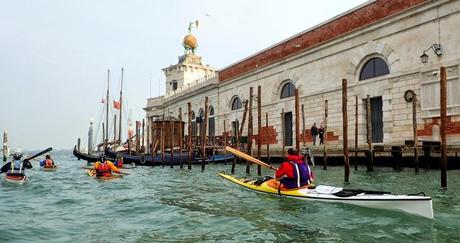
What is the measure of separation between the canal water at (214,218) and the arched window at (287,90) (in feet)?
45.3

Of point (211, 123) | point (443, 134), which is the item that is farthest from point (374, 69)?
point (211, 123)

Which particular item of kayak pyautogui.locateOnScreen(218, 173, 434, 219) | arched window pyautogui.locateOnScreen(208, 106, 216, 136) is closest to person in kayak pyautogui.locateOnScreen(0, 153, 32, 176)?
kayak pyautogui.locateOnScreen(218, 173, 434, 219)

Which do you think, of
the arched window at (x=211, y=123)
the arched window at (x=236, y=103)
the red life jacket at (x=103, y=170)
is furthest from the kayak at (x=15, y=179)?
the arched window at (x=211, y=123)

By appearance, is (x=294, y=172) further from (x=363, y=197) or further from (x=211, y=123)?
(x=211, y=123)

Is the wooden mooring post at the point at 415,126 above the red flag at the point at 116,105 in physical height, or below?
below

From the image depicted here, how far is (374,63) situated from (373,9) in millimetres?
2491

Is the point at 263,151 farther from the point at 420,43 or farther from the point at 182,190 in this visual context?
the point at 182,190

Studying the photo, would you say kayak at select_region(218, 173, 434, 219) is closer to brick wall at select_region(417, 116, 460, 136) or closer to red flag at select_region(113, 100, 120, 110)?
brick wall at select_region(417, 116, 460, 136)

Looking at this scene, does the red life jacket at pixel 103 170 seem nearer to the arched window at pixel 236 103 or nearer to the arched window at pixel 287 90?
the arched window at pixel 287 90

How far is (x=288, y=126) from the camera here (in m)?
26.5

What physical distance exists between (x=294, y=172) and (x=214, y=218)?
8.34ft

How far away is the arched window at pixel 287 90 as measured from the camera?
26.1m

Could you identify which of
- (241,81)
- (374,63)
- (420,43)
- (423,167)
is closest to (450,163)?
(423,167)

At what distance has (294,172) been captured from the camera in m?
9.95
